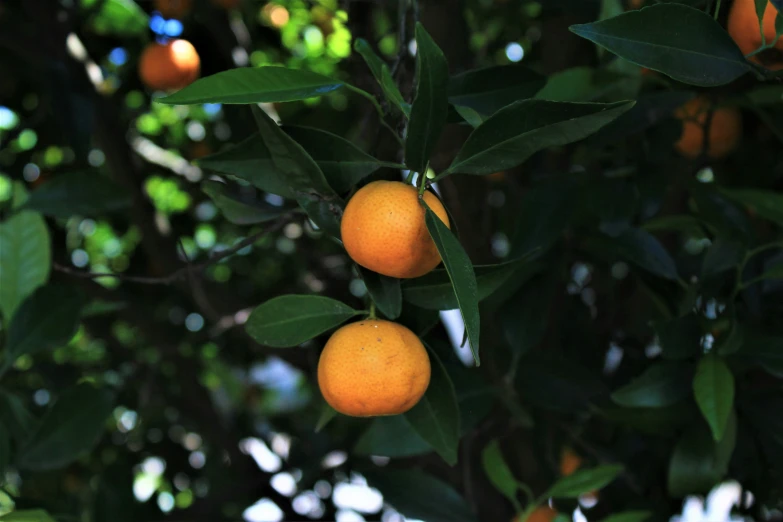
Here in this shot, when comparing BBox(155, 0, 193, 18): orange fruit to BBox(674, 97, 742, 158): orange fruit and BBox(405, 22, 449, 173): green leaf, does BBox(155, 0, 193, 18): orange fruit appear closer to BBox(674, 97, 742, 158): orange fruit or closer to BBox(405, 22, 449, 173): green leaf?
BBox(674, 97, 742, 158): orange fruit

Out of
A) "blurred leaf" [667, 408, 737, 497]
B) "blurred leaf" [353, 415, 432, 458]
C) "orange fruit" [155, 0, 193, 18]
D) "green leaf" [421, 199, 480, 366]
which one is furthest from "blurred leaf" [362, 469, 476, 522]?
"orange fruit" [155, 0, 193, 18]

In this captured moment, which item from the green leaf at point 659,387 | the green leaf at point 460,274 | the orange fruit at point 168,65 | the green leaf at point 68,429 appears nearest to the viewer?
the green leaf at point 460,274

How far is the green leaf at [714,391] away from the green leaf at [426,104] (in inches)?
18.3

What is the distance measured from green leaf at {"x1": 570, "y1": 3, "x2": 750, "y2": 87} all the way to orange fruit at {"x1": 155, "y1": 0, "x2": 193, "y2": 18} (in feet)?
4.13

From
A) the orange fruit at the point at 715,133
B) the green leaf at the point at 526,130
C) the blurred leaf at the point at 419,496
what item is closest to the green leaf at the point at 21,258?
the blurred leaf at the point at 419,496

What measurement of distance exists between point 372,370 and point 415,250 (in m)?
0.11

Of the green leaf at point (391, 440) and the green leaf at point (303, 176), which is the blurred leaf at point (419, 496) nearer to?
the green leaf at point (391, 440)

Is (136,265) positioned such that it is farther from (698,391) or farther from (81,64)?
(698,391)

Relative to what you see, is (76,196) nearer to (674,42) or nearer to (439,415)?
(439,415)

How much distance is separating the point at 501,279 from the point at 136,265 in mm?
1701

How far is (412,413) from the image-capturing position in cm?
77

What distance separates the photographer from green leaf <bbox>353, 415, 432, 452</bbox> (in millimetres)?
1021

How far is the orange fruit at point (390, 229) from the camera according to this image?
598mm

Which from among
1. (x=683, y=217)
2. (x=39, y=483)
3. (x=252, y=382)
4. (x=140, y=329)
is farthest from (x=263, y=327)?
(x=252, y=382)
